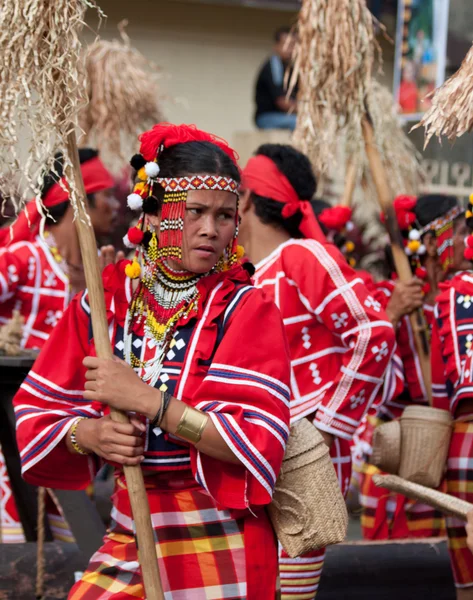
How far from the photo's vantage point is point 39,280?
18.3 ft

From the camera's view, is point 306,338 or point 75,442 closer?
point 75,442

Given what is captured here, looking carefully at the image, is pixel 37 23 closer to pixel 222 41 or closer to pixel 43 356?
pixel 43 356

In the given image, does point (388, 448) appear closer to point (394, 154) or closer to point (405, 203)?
point (405, 203)

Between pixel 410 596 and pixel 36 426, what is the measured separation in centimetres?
275

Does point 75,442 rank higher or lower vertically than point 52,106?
lower

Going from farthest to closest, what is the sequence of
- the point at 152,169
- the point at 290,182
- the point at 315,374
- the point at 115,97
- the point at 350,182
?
the point at 115,97
the point at 350,182
the point at 290,182
the point at 315,374
the point at 152,169

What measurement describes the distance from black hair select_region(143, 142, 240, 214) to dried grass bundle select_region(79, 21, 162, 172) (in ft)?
12.9

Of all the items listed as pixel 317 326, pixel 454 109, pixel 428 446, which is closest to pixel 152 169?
pixel 454 109

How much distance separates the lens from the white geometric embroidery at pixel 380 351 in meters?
4.18

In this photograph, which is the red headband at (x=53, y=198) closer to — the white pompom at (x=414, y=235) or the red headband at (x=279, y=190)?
the red headband at (x=279, y=190)

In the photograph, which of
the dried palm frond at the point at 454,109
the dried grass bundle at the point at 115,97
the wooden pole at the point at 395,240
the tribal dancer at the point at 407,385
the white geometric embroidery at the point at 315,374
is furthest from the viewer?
the dried grass bundle at the point at 115,97

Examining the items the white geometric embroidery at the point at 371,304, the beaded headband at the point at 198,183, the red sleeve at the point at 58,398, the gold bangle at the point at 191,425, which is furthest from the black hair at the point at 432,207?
the gold bangle at the point at 191,425

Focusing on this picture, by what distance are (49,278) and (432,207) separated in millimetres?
2109

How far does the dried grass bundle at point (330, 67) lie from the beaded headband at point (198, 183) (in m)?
2.15
